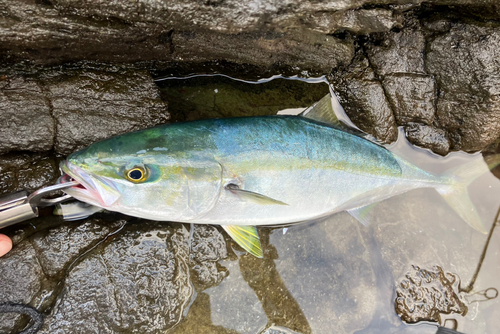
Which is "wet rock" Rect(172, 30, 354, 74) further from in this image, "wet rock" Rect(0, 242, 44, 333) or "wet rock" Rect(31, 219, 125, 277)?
"wet rock" Rect(0, 242, 44, 333)

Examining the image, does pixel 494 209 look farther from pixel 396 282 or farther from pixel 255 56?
pixel 255 56

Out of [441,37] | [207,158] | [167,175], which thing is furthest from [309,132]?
[441,37]

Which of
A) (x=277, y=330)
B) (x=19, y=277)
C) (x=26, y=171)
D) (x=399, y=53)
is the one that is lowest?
(x=277, y=330)

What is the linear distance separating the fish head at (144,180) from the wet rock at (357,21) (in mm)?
1416

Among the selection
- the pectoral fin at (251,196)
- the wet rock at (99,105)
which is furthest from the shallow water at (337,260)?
the pectoral fin at (251,196)

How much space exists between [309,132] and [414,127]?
130cm

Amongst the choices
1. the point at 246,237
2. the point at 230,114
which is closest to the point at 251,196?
the point at 246,237

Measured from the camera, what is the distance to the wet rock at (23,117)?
2.49m

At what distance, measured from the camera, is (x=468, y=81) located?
2900 mm

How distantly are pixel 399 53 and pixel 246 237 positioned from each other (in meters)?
2.20

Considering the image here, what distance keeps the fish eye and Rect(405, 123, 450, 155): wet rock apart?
8.34 feet

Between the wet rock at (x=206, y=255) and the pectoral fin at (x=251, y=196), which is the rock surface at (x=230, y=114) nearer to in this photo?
the wet rock at (x=206, y=255)

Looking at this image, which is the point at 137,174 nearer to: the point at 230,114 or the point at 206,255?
the point at 206,255

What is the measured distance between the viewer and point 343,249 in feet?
9.95
